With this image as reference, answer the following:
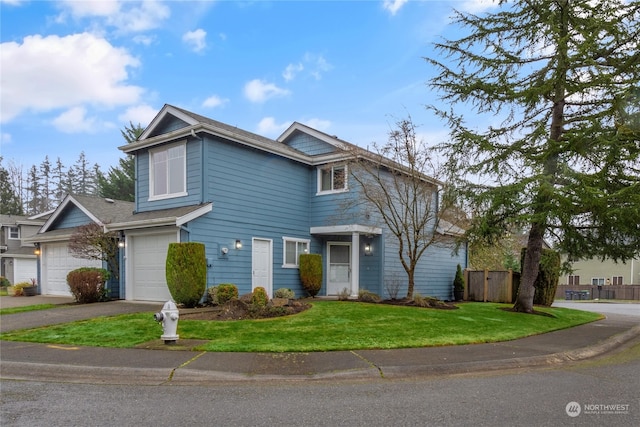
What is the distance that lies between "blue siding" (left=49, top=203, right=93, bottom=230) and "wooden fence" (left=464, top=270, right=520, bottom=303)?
57.1ft

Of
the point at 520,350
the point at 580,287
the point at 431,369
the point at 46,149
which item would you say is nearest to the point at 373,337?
the point at 431,369

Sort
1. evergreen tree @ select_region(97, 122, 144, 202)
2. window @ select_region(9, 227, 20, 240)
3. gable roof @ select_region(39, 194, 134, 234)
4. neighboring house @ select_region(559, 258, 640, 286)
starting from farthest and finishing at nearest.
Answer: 1. neighboring house @ select_region(559, 258, 640, 286)
2. evergreen tree @ select_region(97, 122, 144, 202)
3. window @ select_region(9, 227, 20, 240)
4. gable roof @ select_region(39, 194, 134, 234)

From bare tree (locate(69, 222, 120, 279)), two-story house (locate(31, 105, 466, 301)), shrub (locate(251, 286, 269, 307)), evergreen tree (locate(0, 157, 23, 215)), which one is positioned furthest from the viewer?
evergreen tree (locate(0, 157, 23, 215))

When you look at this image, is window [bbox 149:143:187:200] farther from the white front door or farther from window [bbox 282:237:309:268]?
window [bbox 282:237:309:268]

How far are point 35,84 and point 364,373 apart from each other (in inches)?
886

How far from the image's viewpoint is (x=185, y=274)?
1261cm

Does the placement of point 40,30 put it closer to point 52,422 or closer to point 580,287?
point 52,422

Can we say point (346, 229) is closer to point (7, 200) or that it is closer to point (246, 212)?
point (246, 212)

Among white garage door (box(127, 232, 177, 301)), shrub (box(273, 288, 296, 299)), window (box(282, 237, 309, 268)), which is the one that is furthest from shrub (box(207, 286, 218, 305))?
window (box(282, 237, 309, 268))

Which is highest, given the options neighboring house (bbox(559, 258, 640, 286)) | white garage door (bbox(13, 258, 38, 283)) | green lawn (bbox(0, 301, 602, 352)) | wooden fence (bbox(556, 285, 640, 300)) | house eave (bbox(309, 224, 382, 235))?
house eave (bbox(309, 224, 382, 235))

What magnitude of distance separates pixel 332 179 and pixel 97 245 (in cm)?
904

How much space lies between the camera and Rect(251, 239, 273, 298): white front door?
1523cm

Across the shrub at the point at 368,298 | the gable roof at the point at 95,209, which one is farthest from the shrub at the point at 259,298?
the gable roof at the point at 95,209

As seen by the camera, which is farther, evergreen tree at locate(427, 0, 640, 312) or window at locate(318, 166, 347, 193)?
window at locate(318, 166, 347, 193)
